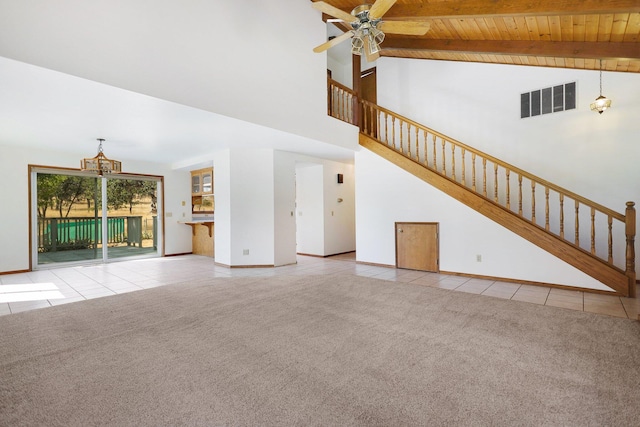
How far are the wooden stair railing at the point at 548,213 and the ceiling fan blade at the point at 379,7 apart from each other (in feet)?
8.92

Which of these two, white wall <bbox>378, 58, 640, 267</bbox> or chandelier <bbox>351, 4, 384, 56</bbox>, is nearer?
chandelier <bbox>351, 4, 384, 56</bbox>

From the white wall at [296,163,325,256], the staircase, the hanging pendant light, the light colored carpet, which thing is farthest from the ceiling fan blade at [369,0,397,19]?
the white wall at [296,163,325,256]

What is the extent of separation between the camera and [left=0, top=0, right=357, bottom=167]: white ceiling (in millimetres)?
2701

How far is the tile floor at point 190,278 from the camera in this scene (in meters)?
3.78

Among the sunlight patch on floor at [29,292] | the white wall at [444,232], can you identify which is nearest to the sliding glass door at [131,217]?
the sunlight patch on floor at [29,292]

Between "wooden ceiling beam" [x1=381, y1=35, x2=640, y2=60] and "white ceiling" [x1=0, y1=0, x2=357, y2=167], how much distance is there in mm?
1882

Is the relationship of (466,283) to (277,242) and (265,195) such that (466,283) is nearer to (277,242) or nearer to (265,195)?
(277,242)

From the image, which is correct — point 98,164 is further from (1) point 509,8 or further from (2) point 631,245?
(2) point 631,245

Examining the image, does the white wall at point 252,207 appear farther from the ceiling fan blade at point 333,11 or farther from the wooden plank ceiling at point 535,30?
the ceiling fan blade at point 333,11

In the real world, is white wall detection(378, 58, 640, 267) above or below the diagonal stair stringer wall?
above

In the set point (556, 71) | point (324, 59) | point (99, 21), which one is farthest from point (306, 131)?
point (556, 71)

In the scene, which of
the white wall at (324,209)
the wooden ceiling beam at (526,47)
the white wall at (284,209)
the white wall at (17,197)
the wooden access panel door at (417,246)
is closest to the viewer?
the wooden ceiling beam at (526,47)

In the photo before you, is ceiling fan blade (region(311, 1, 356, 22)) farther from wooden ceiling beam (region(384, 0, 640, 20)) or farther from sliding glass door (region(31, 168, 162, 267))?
sliding glass door (region(31, 168, 162, 267))

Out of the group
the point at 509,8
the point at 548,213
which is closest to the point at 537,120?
the point at 548,213
